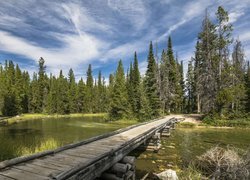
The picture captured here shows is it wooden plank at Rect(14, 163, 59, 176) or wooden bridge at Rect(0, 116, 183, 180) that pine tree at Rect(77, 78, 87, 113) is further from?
wooden plank at Rect(14, 163, 59, 176)

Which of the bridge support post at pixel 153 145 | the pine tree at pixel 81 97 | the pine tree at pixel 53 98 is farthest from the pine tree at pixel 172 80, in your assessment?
the pine tree at pixel 53 98

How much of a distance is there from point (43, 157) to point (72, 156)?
910mm

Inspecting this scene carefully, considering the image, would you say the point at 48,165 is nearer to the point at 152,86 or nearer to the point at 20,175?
the point at 20,175

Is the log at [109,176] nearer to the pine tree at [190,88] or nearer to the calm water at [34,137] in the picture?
the calm water at [34,137]

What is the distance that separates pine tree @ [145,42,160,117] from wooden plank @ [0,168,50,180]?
3085cm

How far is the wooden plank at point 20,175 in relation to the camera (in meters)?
4.46

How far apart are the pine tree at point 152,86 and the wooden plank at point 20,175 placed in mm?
30852

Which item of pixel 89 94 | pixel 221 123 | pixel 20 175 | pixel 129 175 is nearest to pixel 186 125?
pixel 221 123

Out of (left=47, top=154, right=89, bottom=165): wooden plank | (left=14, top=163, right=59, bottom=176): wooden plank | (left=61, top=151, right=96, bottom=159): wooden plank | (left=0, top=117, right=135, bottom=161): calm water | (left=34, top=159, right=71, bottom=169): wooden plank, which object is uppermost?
(left=14, top=163, right=59, bottom=176): wooden plank

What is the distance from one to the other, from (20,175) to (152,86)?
1337 inches

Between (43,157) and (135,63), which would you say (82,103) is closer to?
→ (135,63)

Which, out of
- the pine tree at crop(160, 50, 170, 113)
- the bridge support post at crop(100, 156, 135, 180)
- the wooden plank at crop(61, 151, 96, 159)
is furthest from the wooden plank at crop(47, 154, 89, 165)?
the pine tree at crop(160, 50, 170, 113)

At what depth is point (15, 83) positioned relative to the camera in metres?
54.4

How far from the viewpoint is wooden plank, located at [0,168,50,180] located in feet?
14.6
